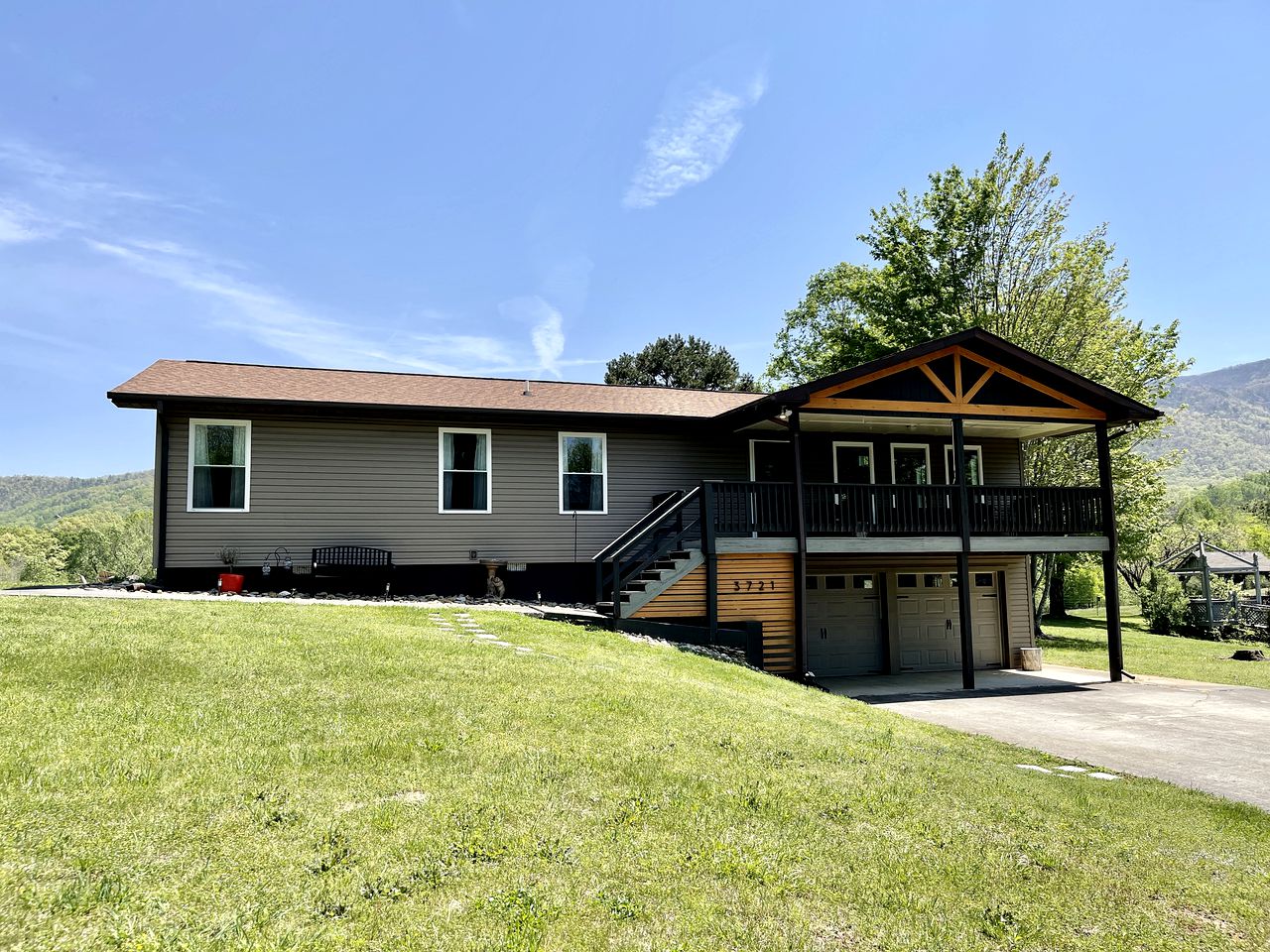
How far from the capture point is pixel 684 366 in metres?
43.2

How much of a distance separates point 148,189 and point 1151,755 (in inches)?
1268

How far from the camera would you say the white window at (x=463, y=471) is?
587 inches

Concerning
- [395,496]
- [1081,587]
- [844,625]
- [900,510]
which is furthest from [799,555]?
[1081,587]

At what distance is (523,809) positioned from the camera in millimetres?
4461

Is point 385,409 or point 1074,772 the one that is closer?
point 1074,772

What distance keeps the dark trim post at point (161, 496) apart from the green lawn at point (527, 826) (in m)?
6.36

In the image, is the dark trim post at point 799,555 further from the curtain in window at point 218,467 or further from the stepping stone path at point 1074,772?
the curtain in window at point 218,467

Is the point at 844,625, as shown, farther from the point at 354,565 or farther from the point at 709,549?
the point at 354,565

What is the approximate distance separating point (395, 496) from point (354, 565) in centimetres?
140

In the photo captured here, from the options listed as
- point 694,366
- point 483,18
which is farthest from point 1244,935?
point 694,366

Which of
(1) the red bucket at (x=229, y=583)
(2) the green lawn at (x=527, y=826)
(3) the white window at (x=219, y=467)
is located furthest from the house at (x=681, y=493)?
(2) the green lawn at (x=527, y=826)

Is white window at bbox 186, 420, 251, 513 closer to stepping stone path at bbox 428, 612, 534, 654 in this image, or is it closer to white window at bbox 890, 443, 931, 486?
stepping stone path at bbox 428, 612, 534, 654

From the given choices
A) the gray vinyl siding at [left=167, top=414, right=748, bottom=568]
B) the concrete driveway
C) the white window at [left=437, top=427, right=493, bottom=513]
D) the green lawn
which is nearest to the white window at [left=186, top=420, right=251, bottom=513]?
the gray vinyl siding at [left=167, top=414, right=748, bottom=568]

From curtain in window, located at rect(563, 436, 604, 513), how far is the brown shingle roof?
710 mm
